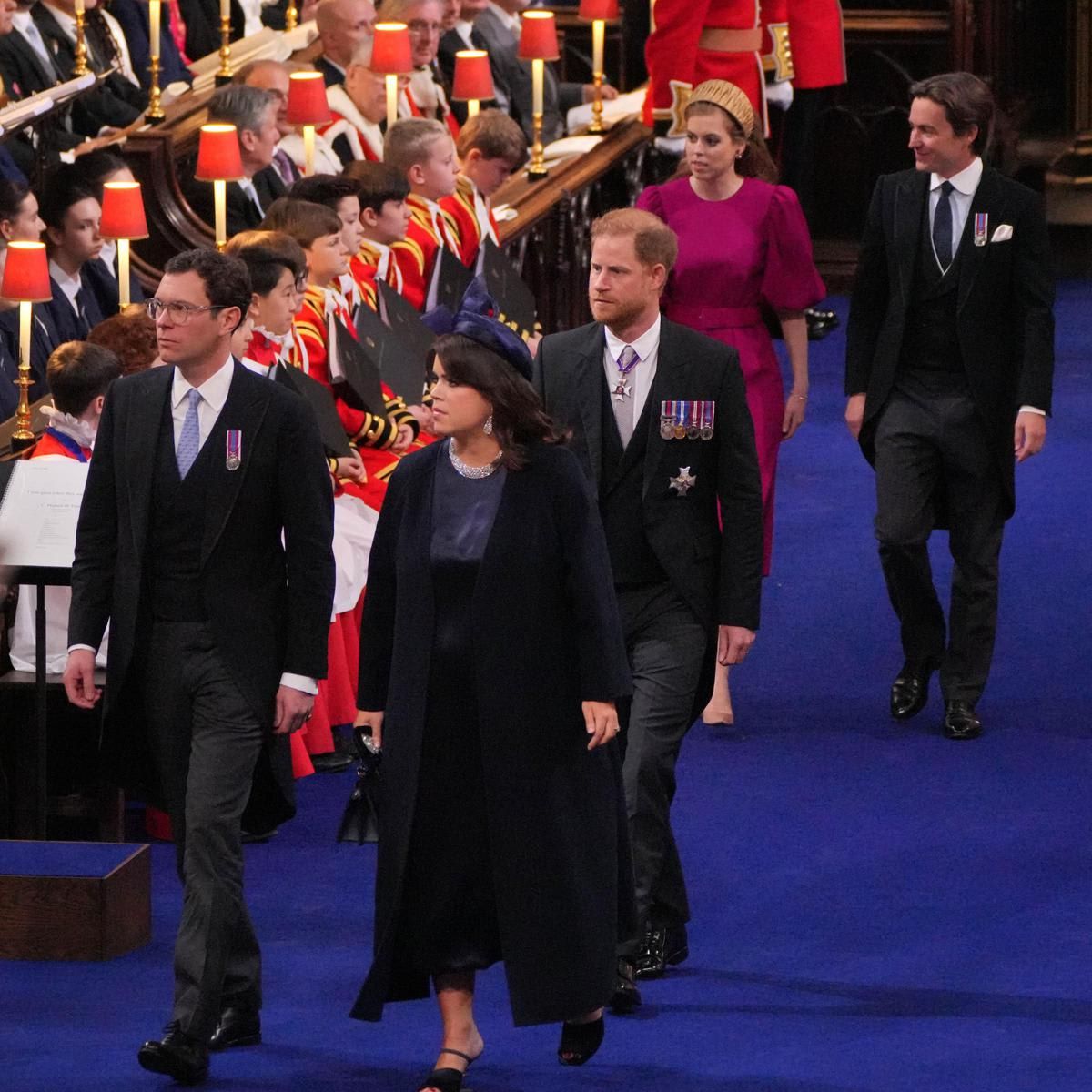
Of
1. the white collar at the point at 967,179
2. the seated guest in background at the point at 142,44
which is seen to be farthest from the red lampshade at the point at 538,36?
the white collar at the point at 967,179

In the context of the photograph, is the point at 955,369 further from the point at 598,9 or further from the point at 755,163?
the point at 598,9

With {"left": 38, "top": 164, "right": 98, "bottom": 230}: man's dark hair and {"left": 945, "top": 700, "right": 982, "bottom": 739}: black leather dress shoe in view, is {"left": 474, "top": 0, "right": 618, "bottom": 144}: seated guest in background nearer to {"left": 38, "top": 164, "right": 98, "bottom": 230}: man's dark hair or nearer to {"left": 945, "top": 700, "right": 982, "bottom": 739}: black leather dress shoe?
{"left": 38, "top": 164, "right": 98, "bottom": 230}: man's dark hair

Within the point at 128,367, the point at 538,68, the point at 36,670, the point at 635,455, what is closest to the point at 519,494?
the point at 635,455

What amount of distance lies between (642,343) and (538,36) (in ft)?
19.7

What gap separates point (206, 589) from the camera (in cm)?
498

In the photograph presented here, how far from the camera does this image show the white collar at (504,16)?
14164 mm

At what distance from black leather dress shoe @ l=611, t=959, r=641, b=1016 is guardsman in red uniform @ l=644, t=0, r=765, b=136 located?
5.20 metres

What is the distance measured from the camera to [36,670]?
238 inches

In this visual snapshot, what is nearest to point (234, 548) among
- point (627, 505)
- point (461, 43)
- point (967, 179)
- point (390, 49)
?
point (627, 505)

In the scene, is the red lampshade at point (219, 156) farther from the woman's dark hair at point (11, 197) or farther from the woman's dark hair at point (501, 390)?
the woman's dark hair at point (501, 390)

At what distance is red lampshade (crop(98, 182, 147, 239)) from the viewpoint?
8312 millimetres

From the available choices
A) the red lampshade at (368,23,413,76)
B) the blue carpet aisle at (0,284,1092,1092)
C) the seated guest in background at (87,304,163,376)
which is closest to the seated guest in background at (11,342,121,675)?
the seated guest in background at (87,304,163,376)

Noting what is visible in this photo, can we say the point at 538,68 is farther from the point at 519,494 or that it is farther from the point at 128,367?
the point at 519,494

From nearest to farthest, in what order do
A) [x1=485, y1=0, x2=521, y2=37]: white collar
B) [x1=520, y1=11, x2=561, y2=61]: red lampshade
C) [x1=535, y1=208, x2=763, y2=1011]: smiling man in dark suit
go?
[x1=535, y1=208, x2=763, y2=1011]: smiling man in dark suit → [x1=520, y1=11, x2=561, y2=61]: red lampshade → [x1=485, y1=0, x2=521, y2=37]: white collar
